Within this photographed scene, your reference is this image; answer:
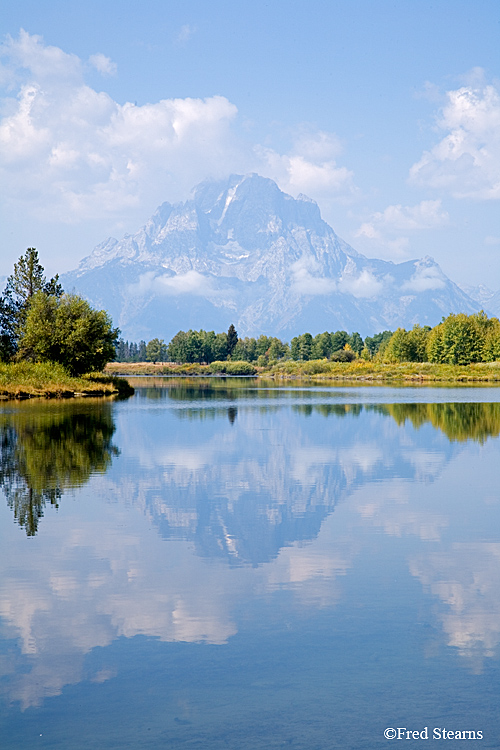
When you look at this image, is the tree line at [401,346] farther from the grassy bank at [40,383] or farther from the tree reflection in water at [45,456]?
the tree reflection in water at [45,456]

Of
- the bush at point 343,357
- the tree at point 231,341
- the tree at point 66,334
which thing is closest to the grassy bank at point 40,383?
the tree at point 66,334

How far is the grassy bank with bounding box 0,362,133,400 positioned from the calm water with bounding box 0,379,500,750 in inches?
1452

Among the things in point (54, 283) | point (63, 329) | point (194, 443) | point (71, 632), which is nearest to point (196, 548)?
point (71, 632)

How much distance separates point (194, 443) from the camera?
25.5 metres

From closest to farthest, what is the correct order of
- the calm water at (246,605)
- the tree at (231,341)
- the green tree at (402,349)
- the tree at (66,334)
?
the calm water at (246,605) → the tree at (66,334) → the green tree at (402,349) → the tree at (231,341)

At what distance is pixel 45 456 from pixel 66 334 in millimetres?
40885

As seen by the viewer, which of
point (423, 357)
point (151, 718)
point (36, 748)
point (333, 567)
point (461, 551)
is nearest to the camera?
point (36, 748)

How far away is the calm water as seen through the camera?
5.97 meters

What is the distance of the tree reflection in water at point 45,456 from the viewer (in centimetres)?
1496

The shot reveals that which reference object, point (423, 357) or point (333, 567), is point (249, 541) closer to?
point (333, 567)

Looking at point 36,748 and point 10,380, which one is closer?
point 36,748

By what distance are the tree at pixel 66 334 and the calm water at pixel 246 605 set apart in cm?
4186

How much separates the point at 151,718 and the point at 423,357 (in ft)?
435

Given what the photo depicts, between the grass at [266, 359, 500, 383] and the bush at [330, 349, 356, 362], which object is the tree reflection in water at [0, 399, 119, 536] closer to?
the grass at [266, 359, 500, 383]
